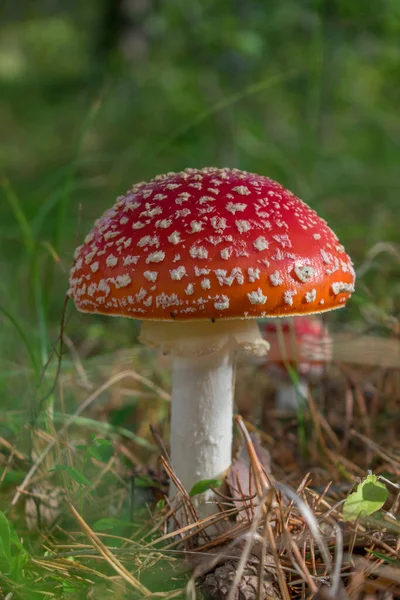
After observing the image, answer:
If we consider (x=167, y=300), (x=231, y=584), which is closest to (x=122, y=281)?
(x=167, y=300)

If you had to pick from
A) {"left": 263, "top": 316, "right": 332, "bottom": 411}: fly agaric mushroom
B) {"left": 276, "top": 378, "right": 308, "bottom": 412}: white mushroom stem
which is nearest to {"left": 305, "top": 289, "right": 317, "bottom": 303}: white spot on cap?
{"left": 263, "top": 316, "right": 332, "bottom": 411}: fly agaric mushroom

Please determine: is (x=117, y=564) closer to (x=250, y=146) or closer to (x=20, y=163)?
(x=250, y=146)

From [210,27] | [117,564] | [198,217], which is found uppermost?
[210,27]

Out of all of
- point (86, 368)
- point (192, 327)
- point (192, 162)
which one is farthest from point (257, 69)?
point (192, 327)

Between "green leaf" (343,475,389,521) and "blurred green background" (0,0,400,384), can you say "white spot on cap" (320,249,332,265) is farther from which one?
"blurred green background" (0,0,400,384)

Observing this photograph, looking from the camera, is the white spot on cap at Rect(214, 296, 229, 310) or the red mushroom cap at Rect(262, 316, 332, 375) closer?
the white spot on cap at Rect(214, 296, 229, 310)
